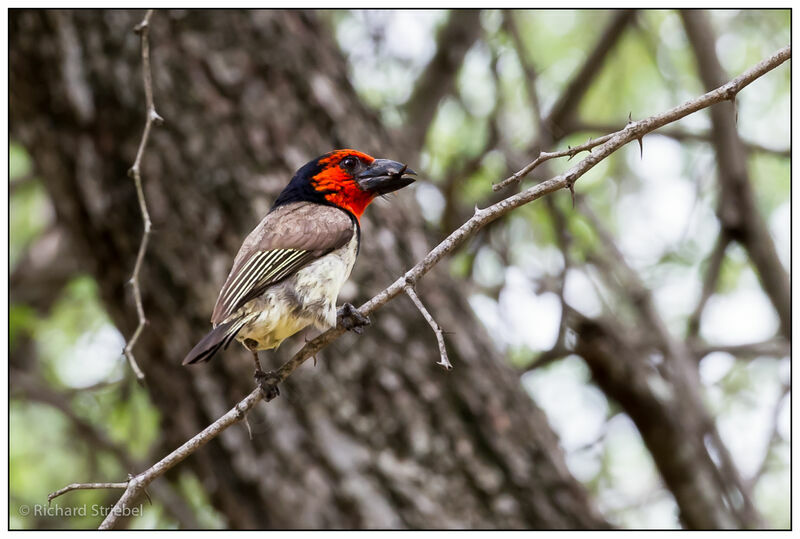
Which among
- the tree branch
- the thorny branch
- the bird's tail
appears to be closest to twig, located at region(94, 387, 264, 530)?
the thorny branch

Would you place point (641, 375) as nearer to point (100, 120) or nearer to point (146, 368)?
point (146, 368)

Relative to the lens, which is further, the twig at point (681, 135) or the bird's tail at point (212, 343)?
the twig at point (681, 135)

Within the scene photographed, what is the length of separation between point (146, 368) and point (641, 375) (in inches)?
128

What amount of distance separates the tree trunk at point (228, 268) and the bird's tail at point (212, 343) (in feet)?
7.67

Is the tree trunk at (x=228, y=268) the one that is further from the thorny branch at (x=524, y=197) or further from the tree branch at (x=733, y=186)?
the thorny branch at (x=524, y=197)

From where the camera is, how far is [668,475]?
593 cm

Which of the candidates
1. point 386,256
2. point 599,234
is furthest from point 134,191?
point 599,234

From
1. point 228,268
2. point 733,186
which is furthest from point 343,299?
point 733,186

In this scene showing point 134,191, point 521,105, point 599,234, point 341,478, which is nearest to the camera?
point 341,478

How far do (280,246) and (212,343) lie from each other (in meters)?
0.76

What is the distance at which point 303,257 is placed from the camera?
3447mm

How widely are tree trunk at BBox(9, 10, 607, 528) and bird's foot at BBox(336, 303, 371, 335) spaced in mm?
1916

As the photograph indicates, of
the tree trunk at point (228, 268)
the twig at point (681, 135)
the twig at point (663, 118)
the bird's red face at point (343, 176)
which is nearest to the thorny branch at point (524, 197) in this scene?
the twig at point (663, 118)

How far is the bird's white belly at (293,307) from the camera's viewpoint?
10.7ft
